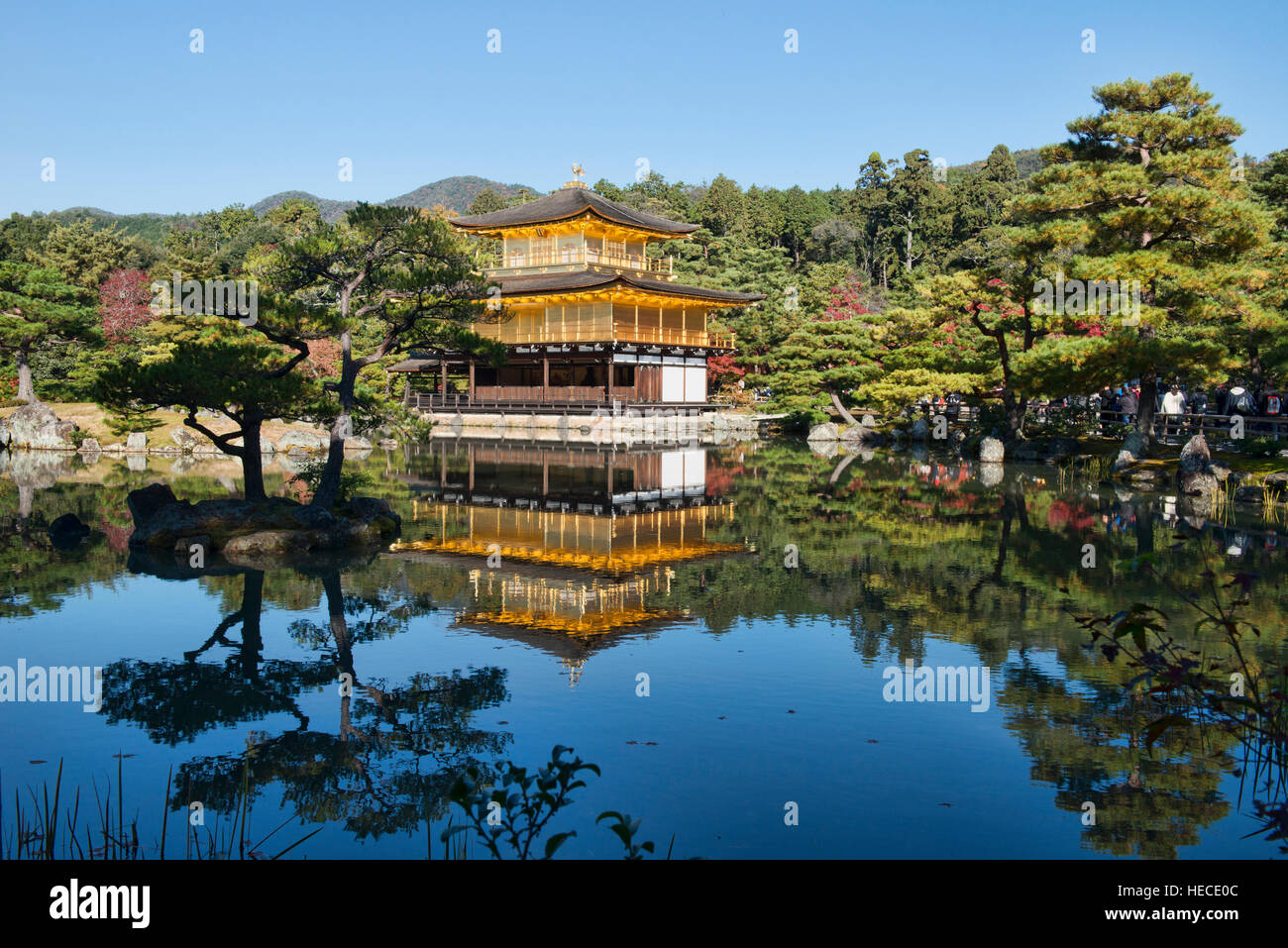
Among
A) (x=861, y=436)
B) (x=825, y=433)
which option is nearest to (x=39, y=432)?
(x=825, y=433)

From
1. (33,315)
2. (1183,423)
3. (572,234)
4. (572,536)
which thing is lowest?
(572,536)

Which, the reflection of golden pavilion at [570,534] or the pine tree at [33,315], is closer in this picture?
the reflection of golden pavilion at [570,534]

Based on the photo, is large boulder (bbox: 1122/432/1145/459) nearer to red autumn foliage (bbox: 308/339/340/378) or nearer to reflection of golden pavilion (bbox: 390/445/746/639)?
reflection of golden pavilion (bbox: 390/445/746/639)

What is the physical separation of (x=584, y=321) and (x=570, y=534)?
26.6 m

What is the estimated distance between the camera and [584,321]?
141 feet

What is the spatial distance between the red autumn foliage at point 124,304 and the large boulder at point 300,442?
13.2 meters

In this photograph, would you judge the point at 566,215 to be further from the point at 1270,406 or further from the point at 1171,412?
the point at 1270,406

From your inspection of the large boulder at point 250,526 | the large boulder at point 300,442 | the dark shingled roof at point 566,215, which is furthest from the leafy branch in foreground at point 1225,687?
the dark shingled roof at point 566,215

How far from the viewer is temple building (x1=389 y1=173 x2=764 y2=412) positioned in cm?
4181

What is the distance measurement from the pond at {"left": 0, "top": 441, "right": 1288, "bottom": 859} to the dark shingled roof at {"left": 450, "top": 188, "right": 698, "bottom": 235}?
1070 inches

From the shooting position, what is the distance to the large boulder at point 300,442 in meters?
33.0

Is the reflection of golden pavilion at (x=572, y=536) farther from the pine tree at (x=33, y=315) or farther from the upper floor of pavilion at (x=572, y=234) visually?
the upper floor of pavilion at (x=572, y=234)
